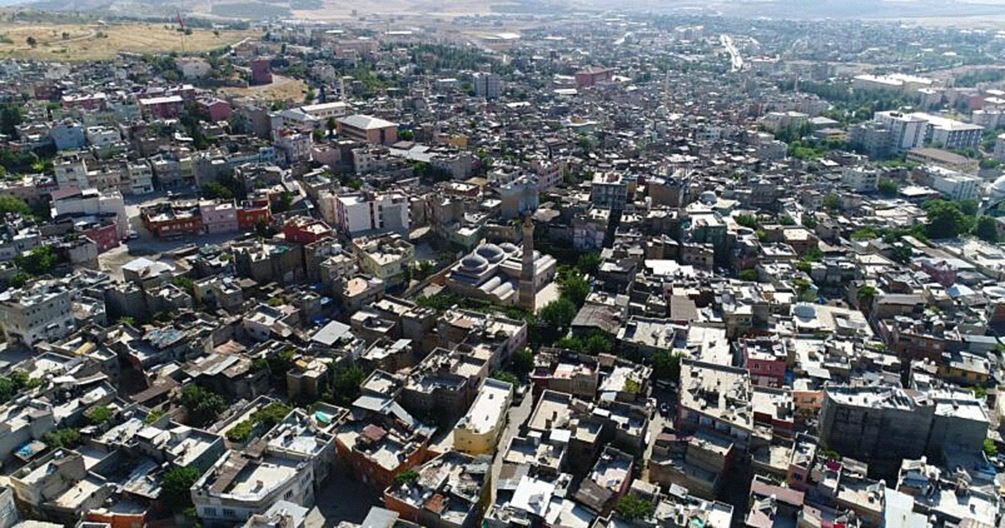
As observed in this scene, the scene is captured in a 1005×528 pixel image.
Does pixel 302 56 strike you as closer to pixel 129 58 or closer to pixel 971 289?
pixel 129 58

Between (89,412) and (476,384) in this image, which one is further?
(476,384)

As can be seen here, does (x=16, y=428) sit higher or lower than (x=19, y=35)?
lower

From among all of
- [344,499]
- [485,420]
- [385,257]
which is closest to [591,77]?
[385,257]

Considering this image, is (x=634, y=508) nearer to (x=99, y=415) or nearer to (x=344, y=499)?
(x=344, y=499)

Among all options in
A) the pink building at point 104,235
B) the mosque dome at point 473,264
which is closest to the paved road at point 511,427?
the mosque dome at point 473,264

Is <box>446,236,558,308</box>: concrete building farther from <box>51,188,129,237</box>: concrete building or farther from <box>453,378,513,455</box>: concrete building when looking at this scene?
<box>51,188,129,237</box>: concrete building

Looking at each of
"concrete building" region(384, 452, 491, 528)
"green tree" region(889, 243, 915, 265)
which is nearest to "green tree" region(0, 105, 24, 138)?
"concrete building" region(384, 452, 491, 528)

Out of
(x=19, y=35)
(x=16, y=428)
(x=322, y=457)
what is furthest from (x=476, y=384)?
(x=19, y=35)
